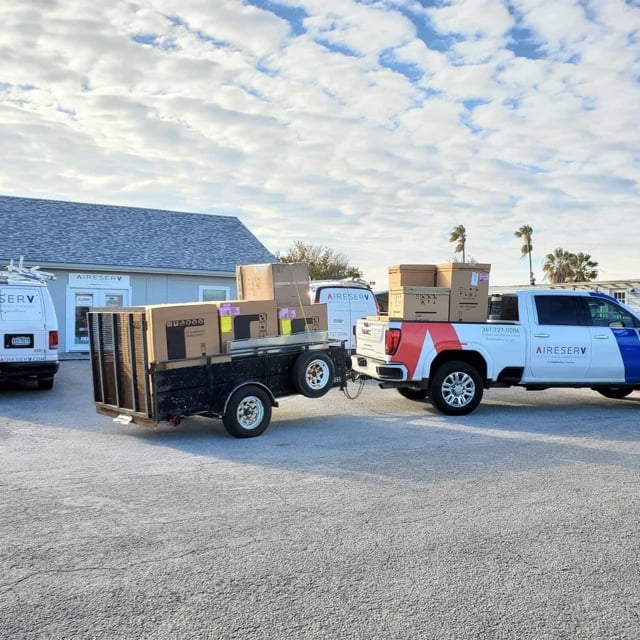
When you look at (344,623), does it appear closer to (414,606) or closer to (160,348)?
(414,606)

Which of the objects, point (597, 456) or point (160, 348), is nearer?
point (597, 456)

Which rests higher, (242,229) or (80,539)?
(242,229)

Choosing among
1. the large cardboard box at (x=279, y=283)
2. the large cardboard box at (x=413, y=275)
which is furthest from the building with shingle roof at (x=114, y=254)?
the large cardboard box at (x=413, y=275)

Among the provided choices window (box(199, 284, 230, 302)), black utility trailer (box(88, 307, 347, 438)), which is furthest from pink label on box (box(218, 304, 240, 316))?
window (box(199, 284, 230, 302))

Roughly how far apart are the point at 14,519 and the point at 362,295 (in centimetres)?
989

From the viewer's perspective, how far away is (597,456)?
742 centimetres

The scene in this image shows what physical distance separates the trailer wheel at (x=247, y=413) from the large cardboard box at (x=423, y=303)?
271 cm

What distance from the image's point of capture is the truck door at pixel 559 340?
10477mm

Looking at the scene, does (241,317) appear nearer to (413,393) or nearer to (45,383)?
(413,393)

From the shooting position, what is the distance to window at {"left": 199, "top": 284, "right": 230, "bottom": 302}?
74.9ft

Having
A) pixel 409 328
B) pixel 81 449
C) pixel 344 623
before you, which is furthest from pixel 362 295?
pixel 344 623

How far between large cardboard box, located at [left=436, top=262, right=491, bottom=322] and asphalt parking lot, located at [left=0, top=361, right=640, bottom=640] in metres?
2.14

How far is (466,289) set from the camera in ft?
33.7

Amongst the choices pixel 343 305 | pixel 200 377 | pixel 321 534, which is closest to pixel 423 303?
pixel 200 377
